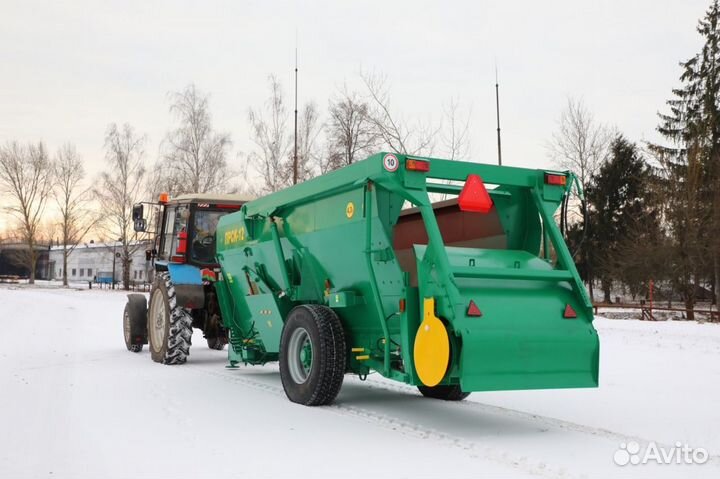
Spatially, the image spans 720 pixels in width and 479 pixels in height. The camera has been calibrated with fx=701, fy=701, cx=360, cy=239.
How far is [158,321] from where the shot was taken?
36.3 ft

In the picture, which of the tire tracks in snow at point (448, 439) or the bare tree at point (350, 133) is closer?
the tire tracks in snow at point (448, 439)

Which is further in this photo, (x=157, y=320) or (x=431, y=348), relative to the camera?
(x=157, y=320)

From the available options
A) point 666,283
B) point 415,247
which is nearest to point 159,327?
point 415,247

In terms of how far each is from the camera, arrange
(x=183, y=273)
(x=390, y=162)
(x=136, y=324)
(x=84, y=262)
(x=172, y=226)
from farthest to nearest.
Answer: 1. (x=84, y=262)
2. (x=136, y=324)
3. (x=172, y=226)
4. (x=183, y=273)
5. (x=390, y=162)

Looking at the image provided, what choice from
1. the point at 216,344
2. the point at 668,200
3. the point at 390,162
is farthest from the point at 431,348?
the point at 668,200

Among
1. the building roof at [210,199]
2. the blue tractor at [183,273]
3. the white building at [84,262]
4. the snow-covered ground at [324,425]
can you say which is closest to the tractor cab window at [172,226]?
the blue tractor at [183,273]

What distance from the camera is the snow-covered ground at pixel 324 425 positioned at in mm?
4523

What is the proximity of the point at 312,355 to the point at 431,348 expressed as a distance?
1.81m

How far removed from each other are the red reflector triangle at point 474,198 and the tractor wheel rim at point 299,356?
2271mm

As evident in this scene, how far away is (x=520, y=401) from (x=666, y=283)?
23931 millimetres

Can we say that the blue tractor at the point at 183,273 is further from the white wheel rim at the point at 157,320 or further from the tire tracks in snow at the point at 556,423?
the tire tracks in snow at the point at 556,423

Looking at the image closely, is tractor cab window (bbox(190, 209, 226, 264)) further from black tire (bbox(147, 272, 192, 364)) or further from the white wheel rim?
the white wheel rim

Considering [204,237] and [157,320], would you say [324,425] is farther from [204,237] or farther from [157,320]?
[157,320]

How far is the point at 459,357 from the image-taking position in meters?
5.13
